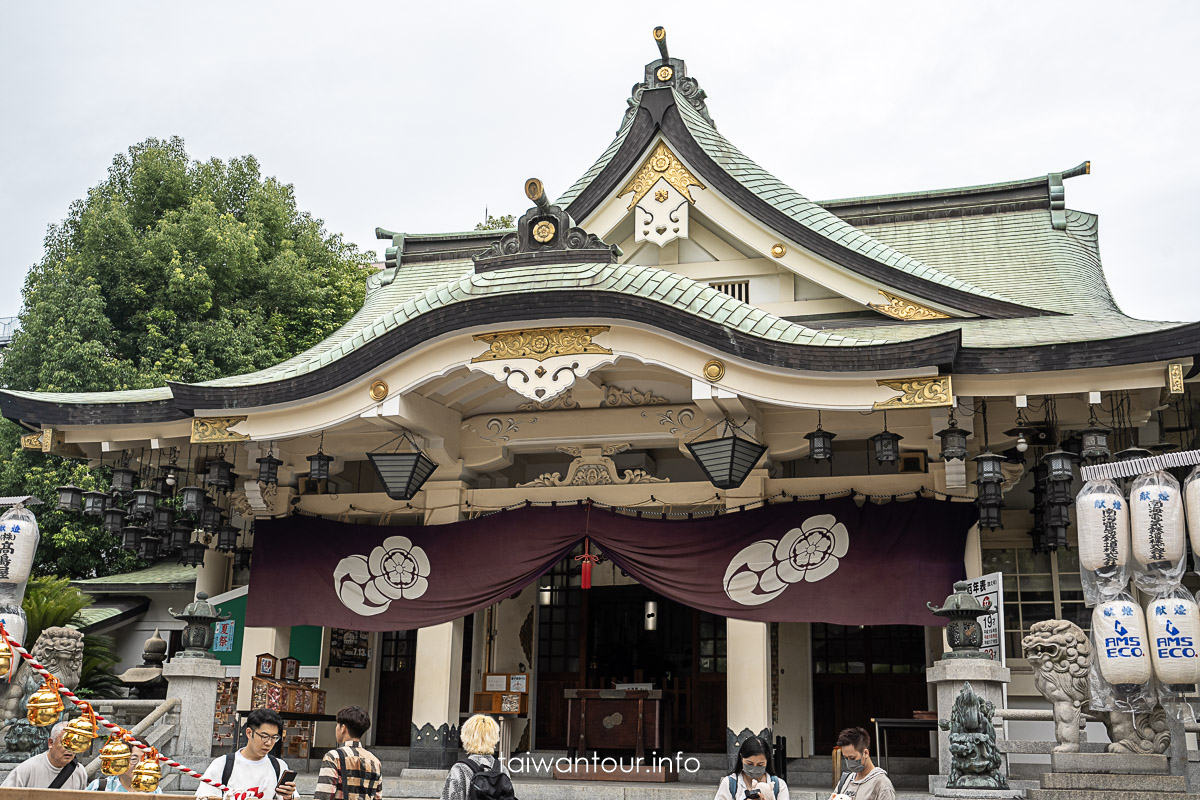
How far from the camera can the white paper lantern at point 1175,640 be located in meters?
7.79

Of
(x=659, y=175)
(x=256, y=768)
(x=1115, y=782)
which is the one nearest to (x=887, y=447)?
(x=1115, y=782)

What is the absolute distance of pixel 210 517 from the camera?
42.2 feet

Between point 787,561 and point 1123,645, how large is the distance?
366 cm

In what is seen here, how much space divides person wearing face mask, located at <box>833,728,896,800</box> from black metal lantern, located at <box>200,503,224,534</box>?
9.08 meters

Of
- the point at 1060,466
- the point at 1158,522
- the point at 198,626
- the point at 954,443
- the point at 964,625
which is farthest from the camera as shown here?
the point at 198,626

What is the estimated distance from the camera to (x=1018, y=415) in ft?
34.3

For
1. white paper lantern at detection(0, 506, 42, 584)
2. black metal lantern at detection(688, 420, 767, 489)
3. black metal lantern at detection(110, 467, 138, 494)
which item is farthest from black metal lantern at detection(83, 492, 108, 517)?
black metal lantern at detection(688, 420, 767, 489)

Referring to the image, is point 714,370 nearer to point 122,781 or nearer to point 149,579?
point 122,781

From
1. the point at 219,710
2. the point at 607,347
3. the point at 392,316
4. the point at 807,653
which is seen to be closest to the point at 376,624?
the point at 219,710

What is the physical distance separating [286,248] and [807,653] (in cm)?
1583

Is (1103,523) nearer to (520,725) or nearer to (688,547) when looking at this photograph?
(688,547)

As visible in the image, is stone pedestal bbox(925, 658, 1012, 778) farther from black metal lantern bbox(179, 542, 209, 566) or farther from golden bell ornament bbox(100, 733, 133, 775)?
black metal lantern bbox(179, 542, 209, 566)

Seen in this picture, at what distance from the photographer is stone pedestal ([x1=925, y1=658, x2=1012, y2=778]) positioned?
866 cm

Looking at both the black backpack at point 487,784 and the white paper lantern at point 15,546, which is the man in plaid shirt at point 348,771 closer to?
the black backpack at point 487,784
